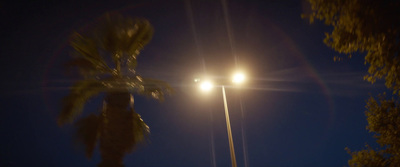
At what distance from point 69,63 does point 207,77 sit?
6145 millimetres

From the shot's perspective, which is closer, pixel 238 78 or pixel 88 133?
pixel 88 133

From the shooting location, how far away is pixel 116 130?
5.52m

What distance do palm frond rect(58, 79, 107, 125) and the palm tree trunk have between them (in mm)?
437

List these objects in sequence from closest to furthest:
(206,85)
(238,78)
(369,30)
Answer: (369,30), (238,78), (206,85)

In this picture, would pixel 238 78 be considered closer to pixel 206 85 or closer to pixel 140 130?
pixel 206 85

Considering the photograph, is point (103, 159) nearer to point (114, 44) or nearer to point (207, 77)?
point (114, 44)

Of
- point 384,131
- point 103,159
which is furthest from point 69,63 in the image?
point 384,131

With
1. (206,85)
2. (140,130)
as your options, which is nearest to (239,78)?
(206,85)

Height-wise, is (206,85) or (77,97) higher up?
(206,85)

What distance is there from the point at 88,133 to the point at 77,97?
1.02 m

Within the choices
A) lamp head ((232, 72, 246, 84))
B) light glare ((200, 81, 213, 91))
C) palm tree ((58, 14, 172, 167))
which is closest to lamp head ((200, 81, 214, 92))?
light glare ((200, 81, 213, 91))

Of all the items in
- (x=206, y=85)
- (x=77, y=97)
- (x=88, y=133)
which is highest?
(x=206, y=85)

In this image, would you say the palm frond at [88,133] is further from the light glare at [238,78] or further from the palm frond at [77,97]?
the light glare at [238,78]

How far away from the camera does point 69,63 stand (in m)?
6.02
